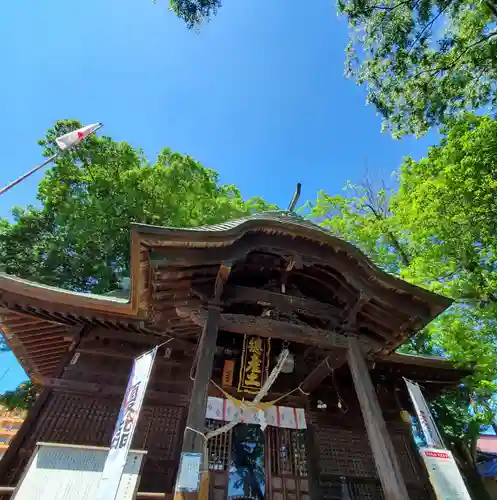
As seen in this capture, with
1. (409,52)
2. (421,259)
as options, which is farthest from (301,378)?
(409,52)

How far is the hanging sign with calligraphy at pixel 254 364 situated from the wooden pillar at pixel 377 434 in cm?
198

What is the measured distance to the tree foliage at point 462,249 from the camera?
912 cm

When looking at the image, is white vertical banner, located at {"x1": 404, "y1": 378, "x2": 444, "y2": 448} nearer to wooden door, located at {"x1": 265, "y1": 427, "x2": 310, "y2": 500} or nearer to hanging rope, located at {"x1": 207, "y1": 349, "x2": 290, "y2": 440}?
wooden door, located at {"x1": 265, "y1": 427, "x2": 310, "y2": 500}

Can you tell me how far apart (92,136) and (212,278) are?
650 inches

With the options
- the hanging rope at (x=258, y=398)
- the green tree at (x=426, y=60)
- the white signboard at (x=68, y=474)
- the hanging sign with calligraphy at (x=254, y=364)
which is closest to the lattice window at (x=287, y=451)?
the hanging rope at (x=258, y=398)

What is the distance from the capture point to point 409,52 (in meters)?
10.8

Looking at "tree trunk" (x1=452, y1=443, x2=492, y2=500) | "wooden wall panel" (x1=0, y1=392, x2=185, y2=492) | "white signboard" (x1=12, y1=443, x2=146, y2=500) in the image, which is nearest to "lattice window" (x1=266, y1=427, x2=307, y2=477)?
"wooden wall panel" (x1=0, y1=392, x2=185, y2=492)

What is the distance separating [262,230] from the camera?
265 inches

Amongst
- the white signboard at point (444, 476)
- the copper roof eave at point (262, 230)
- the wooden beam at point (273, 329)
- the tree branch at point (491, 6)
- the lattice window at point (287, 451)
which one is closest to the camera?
the copper roof eave at point (262, 230)

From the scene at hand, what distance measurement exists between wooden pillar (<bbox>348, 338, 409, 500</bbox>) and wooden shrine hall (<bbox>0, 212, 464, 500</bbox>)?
0.02 m

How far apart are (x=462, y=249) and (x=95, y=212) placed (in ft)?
55.1

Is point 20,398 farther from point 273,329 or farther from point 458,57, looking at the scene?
point 458,57

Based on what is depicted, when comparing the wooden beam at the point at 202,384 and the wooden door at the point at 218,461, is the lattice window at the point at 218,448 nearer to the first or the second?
the wooden door at the point at 218,461

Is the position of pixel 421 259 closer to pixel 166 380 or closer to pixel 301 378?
pixel 301 378
